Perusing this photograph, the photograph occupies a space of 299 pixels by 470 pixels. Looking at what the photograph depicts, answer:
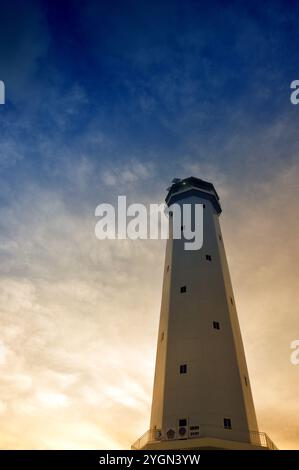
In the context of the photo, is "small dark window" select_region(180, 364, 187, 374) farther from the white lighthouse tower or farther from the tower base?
the tower base

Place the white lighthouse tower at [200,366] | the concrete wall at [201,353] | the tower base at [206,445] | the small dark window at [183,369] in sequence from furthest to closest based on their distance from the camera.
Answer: the small dark window at [183,369] < the concrete wall at [201,353] < the white lighthouse tower at [200,366] < the tower base at [206,445]

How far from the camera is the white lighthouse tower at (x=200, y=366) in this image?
22469mm

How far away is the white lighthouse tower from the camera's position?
22469 millimetres

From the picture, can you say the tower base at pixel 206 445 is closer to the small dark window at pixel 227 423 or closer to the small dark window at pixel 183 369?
the small dark window at pixel 227 423

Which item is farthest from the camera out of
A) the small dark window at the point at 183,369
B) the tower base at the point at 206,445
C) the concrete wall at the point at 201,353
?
the small dark window at the point at 183,369

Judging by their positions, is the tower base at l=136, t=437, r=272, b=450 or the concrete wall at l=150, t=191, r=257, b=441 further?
the concrete wall at l=150, t=191, r=257, b=441

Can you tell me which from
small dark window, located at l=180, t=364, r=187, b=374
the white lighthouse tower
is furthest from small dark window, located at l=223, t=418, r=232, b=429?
small dark window, located at l=180, t=364, r=187, b=374

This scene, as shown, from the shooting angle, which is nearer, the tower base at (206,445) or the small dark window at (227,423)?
the tower base at (206,445)

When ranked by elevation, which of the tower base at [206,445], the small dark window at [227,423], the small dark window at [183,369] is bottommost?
the tower base at [206,445]

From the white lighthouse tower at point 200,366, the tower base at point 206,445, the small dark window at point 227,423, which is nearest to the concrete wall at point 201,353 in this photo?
the white lighthouse tower at point 200,366

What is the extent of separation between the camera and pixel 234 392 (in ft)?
79.2

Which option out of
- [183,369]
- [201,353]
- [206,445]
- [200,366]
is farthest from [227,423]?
[201,353]
